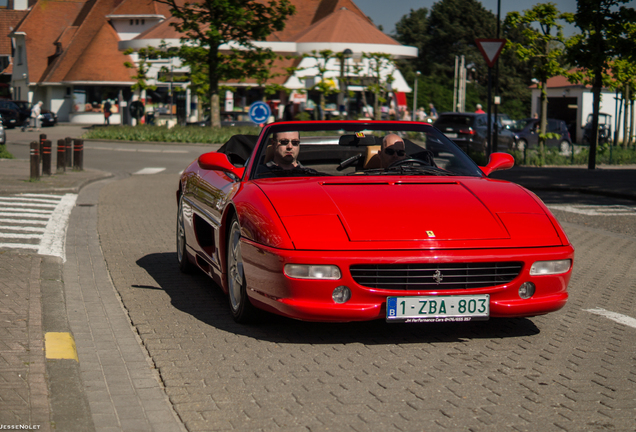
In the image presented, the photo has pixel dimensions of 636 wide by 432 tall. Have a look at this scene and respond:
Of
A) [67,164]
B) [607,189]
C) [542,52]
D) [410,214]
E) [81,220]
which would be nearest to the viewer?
[410,214]

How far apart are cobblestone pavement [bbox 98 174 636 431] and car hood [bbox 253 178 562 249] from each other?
678mm

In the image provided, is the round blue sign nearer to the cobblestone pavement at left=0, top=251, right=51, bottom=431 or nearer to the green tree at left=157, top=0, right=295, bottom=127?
the green tree at left=157, top=0, right=295, bottom=127

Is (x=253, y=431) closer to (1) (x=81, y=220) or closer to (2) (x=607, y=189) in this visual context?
(1) (x=81, y=220)

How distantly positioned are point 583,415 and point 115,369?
2.50m

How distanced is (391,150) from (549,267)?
65.3 inches

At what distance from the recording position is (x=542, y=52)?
1101 inches

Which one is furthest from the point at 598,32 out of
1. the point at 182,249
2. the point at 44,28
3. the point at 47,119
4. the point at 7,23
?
the point at 7,23

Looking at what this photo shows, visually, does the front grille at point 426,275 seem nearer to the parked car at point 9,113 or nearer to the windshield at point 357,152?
the windshield at point 357,152

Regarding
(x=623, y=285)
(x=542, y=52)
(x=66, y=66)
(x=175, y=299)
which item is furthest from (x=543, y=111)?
(x=66, y=66)

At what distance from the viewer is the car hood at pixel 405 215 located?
5.08 meters

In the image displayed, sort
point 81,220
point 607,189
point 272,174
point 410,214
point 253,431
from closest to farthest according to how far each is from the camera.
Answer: point 253,431 → point 410,214 → point 272,174 → point 81,220 → point 607,189

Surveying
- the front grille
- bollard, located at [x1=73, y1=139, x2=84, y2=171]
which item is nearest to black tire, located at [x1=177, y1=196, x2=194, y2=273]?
the front grille

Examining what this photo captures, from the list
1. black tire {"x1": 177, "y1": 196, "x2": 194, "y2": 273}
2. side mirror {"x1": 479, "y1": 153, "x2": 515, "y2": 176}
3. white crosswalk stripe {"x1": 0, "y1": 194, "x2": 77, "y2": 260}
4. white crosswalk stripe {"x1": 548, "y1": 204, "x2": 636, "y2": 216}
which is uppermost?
side mirror {"x1": 479, "y1": 153, "x2": 515, "y2": 176}

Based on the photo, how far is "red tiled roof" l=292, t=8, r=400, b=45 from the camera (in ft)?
188
